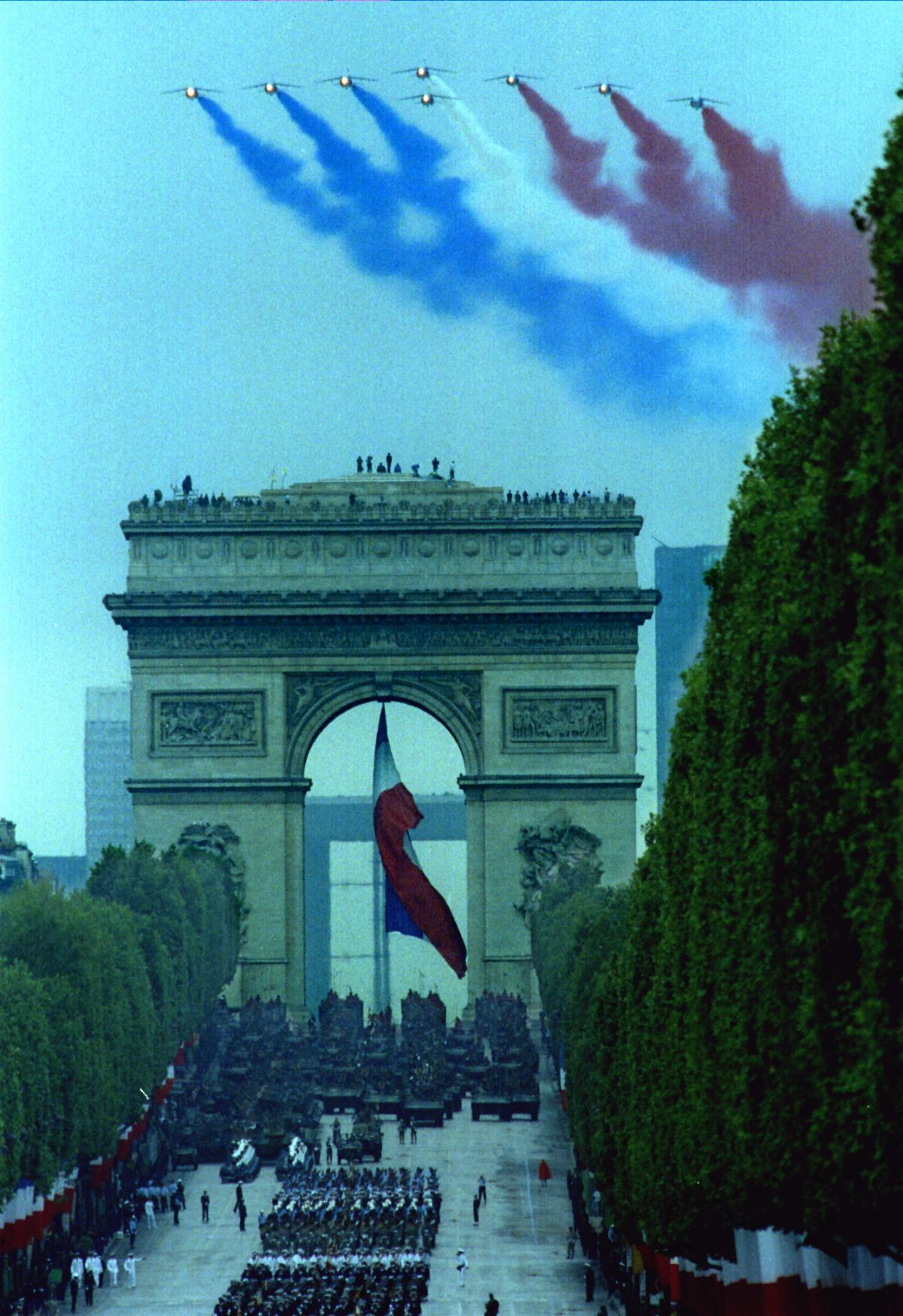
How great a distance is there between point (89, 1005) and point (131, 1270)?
651 cm

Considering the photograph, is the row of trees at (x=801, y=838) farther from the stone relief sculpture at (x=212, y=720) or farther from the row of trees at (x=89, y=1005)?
the stone relief sculpture at (x=212, y=720)

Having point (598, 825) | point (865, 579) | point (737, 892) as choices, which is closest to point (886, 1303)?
point (737, 892)

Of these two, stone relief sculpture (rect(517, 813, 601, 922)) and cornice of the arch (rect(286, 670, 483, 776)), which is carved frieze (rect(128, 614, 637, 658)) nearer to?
cornice of the arch (rect(286, 670, 483, 776))

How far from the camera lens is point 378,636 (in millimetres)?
88875

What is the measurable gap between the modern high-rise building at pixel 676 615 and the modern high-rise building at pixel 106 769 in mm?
29401

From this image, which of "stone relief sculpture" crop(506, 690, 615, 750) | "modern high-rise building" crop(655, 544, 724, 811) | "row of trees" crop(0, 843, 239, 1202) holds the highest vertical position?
"modern high-rise building" crop(655, 544, 724, 811)

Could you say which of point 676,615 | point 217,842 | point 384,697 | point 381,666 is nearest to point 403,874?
point 384,697

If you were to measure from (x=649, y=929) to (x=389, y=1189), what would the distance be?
12.2m

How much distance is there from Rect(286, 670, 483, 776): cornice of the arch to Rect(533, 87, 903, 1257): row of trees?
5363 cm

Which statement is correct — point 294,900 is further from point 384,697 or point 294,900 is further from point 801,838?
point 801,838

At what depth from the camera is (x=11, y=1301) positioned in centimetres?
4288

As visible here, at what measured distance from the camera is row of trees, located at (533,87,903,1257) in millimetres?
22562

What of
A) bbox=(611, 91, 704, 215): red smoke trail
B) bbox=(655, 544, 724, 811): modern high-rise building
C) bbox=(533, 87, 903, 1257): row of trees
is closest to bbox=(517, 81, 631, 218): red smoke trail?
bbox=(611, 91, 704, 215): red smoke trail

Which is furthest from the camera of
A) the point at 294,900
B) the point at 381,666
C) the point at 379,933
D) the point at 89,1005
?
the point at 379,933
